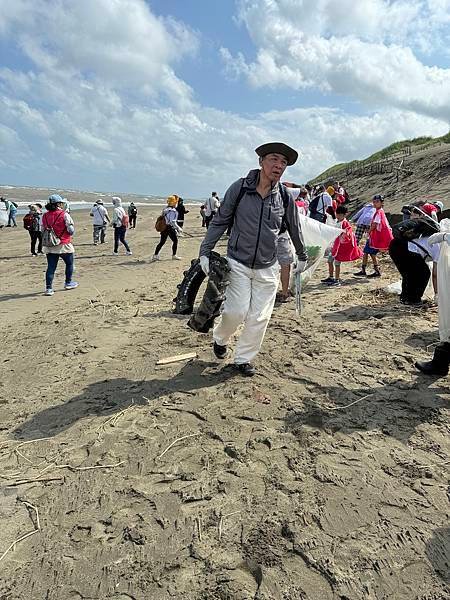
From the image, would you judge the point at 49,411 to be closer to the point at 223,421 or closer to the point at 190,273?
the point at 223,421

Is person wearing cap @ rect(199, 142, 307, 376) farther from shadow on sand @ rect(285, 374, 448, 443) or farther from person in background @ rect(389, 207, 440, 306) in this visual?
person in background @ rect(389, 207, 440, 306)

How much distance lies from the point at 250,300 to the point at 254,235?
633 mm

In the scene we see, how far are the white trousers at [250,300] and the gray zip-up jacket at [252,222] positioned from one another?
87 mm

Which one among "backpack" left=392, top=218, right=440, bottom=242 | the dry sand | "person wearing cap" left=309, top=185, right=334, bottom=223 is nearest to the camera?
the dry sand

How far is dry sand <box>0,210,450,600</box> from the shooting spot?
222 centimetres

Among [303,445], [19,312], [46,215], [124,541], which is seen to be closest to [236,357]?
[303,445]

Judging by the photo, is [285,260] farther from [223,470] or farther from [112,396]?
[223,470]

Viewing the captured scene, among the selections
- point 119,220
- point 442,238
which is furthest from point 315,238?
point 119,220

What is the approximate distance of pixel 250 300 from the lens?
424 cm

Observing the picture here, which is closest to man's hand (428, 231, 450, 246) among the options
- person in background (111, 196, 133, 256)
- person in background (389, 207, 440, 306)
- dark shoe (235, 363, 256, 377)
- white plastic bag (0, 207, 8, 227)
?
person in background (389, 207, 440, 306)

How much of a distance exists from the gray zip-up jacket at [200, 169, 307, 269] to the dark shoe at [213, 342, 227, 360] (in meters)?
1.05

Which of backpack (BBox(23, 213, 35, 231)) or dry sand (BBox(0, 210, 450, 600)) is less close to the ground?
backpack (BBox(23, 213, 35, 231))

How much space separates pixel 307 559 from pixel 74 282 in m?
8.21

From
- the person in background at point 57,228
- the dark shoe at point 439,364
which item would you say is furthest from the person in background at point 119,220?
the dark shoe at point 439,364
